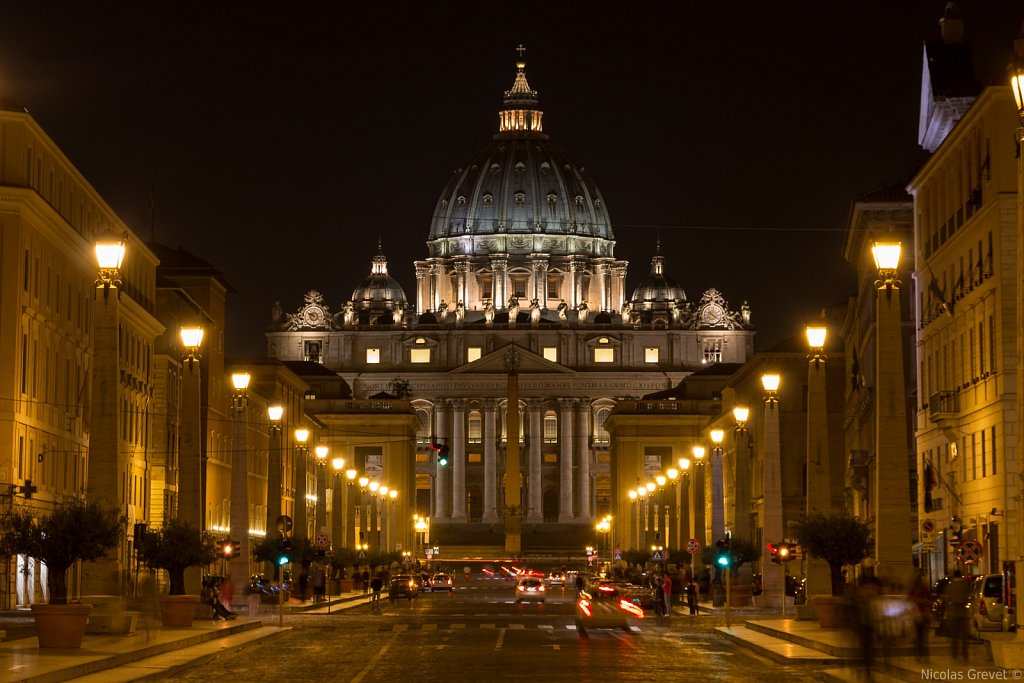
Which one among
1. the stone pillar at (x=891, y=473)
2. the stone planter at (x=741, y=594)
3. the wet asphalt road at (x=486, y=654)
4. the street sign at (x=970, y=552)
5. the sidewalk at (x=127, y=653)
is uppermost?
the stone pillar at (x=891, y=473)

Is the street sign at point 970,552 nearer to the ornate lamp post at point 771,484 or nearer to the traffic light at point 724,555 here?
the ornate lamp post at point 771,484

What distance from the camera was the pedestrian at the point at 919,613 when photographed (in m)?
24.2

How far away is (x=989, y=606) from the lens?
39812 mm

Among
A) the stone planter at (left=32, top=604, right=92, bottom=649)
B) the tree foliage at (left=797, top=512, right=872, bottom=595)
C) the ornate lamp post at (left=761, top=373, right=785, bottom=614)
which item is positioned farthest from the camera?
the ornate lamp post at (left=761, top=373, right=785, bottom=614)

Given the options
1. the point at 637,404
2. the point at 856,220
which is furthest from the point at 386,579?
the point at 637,404

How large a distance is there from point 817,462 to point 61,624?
1915cm

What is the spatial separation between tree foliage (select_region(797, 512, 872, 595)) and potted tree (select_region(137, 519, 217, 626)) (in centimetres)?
1327

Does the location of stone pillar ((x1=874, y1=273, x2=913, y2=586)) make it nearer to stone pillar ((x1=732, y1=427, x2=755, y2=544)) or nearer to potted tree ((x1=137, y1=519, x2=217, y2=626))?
potted tree ((x1=137, y1=519, x2=217, y2=626))

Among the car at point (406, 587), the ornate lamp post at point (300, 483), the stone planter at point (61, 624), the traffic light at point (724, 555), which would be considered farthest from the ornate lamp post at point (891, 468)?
the car at point (406, 587)

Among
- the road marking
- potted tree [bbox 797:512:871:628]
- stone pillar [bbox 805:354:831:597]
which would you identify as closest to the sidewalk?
the road marking

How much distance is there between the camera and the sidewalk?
29.2 meters

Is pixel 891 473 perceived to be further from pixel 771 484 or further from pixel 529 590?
pixel 529 590

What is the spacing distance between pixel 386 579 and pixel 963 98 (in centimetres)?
4378

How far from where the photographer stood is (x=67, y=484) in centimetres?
6662
